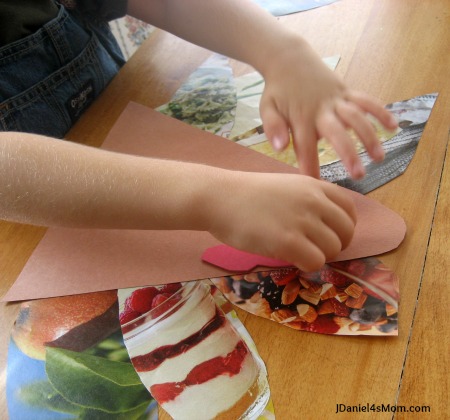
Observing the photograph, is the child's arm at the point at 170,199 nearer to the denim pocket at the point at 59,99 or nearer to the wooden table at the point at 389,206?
the wooden table at the point at 389,206

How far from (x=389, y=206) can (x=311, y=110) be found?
0.12 metres

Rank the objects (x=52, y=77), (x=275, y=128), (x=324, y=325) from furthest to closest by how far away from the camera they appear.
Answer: (x=52, y=77), (x=275, y=128), (x=324, y=325)

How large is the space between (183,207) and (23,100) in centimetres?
31

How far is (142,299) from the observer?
1.42 ft

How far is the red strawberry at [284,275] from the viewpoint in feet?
1.37

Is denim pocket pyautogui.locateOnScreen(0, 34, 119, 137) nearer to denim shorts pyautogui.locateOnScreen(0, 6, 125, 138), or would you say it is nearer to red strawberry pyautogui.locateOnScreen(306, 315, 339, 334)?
denim shorts pyautogui.locateOnScreen(0, 6, 125, 138)

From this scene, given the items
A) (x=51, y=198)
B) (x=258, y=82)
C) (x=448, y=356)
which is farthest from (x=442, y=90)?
(x=51, y=198)

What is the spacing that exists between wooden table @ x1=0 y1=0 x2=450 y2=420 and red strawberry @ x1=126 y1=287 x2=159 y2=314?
3.4 inches

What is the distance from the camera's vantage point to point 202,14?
0.60m

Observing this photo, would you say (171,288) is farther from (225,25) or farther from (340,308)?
(225,25)

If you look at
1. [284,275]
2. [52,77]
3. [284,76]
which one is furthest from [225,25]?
[284,275]

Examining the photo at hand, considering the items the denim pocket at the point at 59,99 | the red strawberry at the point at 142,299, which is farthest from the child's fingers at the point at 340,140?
the denim pocket at the point at 59,99

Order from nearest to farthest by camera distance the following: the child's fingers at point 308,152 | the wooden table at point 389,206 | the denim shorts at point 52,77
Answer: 1. the wooden table at point 389,206
2. the child's fingers at point 308,152
3. the denim shorts at point 52,77

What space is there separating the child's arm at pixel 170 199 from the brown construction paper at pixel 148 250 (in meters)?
0.03
